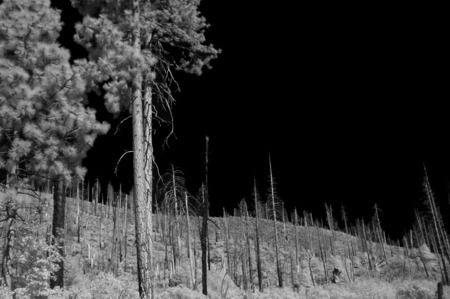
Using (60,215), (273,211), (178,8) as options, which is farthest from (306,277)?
(178,8)

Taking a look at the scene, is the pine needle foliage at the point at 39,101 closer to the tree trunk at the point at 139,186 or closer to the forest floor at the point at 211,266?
the forest floor at the point at 211,266

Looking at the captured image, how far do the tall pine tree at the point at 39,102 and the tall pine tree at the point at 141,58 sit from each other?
0.57 metres

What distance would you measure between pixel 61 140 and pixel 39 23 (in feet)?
7.86

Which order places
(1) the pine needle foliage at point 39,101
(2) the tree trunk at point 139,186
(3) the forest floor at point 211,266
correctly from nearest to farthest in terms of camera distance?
(1) the pine needle foliage at point 39,101
(2) the tree trunk at point 139,186
(3) the forest floor at point 211,266

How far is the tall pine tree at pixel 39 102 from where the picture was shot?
6.43 m

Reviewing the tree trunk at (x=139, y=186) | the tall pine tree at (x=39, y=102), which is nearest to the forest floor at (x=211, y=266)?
the tree trunk at (x=139, y=186)

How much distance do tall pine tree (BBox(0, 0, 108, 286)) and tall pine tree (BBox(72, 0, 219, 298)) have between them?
57 cm

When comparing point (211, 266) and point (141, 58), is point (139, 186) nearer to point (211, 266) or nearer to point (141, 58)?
point (141, 58)

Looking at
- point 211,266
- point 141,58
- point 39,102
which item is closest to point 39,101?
point 39,102

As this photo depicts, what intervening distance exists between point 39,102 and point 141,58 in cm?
215

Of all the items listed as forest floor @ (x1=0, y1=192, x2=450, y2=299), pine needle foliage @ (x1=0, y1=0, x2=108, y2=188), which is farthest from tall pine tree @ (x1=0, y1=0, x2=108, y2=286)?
forest floor @ (x1=0, y1=192, x2=450, y2=299)

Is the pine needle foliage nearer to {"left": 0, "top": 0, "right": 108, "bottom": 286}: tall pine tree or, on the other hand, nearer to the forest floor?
{"left": 0, "top": 0, "right": 108, "bottom": 286}: tall pine tree

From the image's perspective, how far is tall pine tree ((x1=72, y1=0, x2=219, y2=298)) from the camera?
24.7ft

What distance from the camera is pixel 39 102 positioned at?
6.90 m
